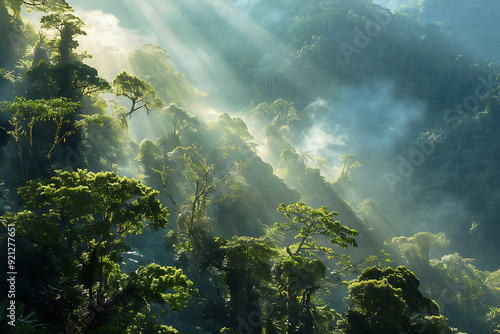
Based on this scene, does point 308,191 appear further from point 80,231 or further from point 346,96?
point 346,96

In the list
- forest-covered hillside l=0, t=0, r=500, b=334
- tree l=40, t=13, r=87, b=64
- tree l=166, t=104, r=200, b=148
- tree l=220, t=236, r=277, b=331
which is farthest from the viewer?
tree l=166, t=104, r=200, b=148

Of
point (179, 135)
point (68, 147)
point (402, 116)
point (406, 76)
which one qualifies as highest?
point (406, 76)

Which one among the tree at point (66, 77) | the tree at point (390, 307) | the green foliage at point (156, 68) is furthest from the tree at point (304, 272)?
the green foliage at point (156, 68)

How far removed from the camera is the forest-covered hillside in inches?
496

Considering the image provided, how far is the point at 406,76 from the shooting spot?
10906cm

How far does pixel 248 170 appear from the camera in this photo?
143ft

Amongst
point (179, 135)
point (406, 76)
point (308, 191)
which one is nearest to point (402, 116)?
point (406, 76)

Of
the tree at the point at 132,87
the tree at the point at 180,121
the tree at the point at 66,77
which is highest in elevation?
the tree at the point at 180,121

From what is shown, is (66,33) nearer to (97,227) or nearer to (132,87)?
(132,87)

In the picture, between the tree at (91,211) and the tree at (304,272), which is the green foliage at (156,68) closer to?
the tree at (304,272)

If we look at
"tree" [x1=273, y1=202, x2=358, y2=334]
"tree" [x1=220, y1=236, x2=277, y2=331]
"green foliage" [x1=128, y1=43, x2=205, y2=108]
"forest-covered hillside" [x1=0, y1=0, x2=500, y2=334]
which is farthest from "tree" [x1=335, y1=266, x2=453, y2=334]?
"green foliage" [x1=128, y1=43, x2=205, y2=108]

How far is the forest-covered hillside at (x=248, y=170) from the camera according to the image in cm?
1259

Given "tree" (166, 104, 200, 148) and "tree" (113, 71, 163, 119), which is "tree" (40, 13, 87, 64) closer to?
"tree" (113, 71, 163, 119)

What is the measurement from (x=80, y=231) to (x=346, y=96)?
108 m
